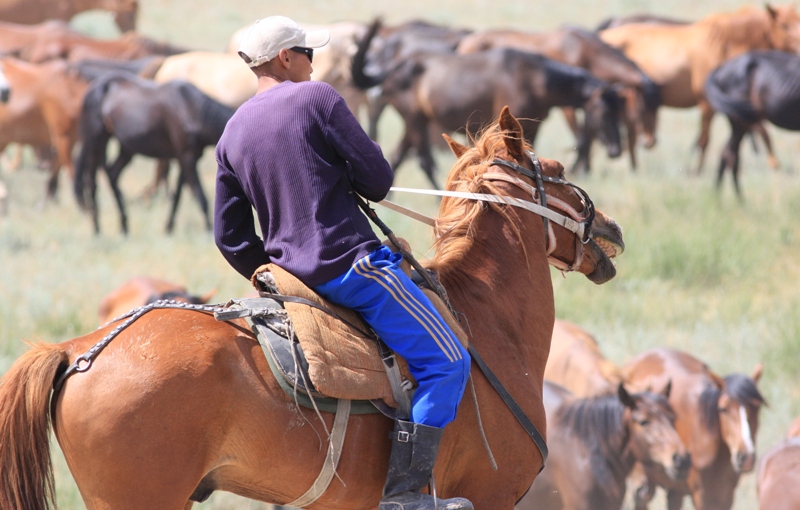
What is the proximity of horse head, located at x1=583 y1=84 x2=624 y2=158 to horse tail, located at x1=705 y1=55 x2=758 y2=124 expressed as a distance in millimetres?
1573

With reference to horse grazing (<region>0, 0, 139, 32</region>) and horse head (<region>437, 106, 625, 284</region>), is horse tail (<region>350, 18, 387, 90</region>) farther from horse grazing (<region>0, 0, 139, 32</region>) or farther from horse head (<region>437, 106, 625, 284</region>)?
horse grazing (<region>0, 0, 139, 32</region>)

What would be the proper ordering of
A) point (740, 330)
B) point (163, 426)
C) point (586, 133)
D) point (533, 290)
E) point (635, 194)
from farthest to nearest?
point (586, 133), point (635, 194), point (740, 330), point (533, 290), point (163, 426)

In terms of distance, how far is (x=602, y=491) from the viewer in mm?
6477

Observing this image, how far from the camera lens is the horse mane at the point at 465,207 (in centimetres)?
389

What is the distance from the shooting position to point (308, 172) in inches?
129

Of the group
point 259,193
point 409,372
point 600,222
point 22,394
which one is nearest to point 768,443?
point 600,222

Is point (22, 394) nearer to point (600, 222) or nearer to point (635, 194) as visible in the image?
point (600, 222)

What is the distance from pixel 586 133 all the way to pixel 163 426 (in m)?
14.8

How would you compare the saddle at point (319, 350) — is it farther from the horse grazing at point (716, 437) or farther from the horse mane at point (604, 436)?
the horse grazing at point (716, 437)

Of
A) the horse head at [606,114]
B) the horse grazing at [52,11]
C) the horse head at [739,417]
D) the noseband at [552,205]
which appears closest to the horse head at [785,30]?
the horse head at [606,114]

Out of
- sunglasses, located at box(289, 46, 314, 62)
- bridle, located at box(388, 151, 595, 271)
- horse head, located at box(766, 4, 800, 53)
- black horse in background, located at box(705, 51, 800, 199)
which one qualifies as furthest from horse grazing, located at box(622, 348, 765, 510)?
horse head, located at box(766, 4, 800, 53)

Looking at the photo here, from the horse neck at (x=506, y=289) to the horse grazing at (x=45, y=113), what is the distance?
527 inches

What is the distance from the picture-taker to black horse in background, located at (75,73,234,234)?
14195mm

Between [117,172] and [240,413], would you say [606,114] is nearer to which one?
[117,172]
